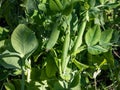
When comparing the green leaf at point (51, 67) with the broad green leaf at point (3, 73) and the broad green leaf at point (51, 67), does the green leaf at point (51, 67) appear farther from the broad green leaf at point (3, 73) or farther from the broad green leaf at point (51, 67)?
the broad green leaf at point (3, 73)

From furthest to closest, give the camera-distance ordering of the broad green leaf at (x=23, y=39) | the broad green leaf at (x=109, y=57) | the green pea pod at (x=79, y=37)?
1. the broad green leaf at (x=109, y=57)
2. the green pea pod at (x=79, y=37)
3. the broad green leaf at (x=23, y=39)

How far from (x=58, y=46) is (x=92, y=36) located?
0.15m

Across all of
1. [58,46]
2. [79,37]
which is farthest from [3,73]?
[79,37]

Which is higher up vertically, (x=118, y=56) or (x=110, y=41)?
(x=110, y=41)

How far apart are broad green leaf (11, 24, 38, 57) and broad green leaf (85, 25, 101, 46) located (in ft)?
0.81

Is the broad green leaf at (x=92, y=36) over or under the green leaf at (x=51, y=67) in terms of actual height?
over

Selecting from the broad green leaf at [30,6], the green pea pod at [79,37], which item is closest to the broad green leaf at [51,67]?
the green pea pod at [79,37]

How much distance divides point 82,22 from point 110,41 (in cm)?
17

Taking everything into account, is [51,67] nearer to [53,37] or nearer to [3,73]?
[53,37]

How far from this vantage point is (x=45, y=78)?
139 cm

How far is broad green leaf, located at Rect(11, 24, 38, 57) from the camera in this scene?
1.22 metres

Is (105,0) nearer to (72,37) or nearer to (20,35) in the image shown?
(72,37)

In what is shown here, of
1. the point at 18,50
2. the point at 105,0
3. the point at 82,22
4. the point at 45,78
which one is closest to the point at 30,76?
the point at 45,78

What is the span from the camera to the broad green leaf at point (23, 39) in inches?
48.1
